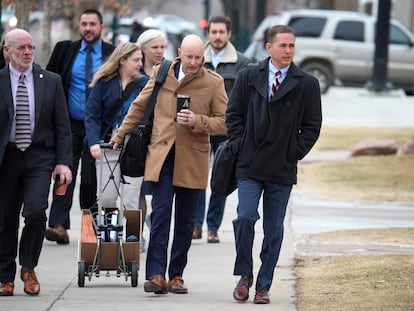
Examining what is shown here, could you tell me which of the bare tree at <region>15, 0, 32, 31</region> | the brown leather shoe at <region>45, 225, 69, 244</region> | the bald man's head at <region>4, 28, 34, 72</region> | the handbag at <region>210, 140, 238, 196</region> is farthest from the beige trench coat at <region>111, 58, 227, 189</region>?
the bare tree at <region>15, 0, 32, 31</region>

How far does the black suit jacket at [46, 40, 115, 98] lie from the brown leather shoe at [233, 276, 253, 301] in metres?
3.52

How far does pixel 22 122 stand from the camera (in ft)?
29.3

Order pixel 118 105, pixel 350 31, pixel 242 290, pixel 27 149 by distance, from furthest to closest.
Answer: pixel 350 31 < pixel 118 105 < pixel 27 149 < pixel 242 290

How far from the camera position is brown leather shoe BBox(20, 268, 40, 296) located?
9094 millimetres

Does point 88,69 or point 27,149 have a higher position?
point 88,69

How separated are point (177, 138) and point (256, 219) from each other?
841 mm

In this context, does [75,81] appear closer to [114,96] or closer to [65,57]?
[65,57]

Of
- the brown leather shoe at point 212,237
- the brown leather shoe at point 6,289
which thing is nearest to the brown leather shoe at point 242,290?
the brown leather shoe at point 6,289

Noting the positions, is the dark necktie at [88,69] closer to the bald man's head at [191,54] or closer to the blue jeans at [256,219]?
the bald man's head at [191,54]

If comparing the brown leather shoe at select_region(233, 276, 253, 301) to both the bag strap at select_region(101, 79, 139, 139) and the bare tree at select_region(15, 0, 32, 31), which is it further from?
the bare tree at select_region(15, 0, 32, 31)

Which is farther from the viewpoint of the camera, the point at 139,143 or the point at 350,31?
the point at 350,31

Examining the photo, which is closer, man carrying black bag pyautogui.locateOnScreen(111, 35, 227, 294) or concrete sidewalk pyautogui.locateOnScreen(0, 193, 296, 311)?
concrete sidewalk pyautogui.locateOnScreen(0, 193, 296, 311)

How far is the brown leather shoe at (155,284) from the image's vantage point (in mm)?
9031

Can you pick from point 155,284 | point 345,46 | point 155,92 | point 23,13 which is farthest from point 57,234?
point 345,46
